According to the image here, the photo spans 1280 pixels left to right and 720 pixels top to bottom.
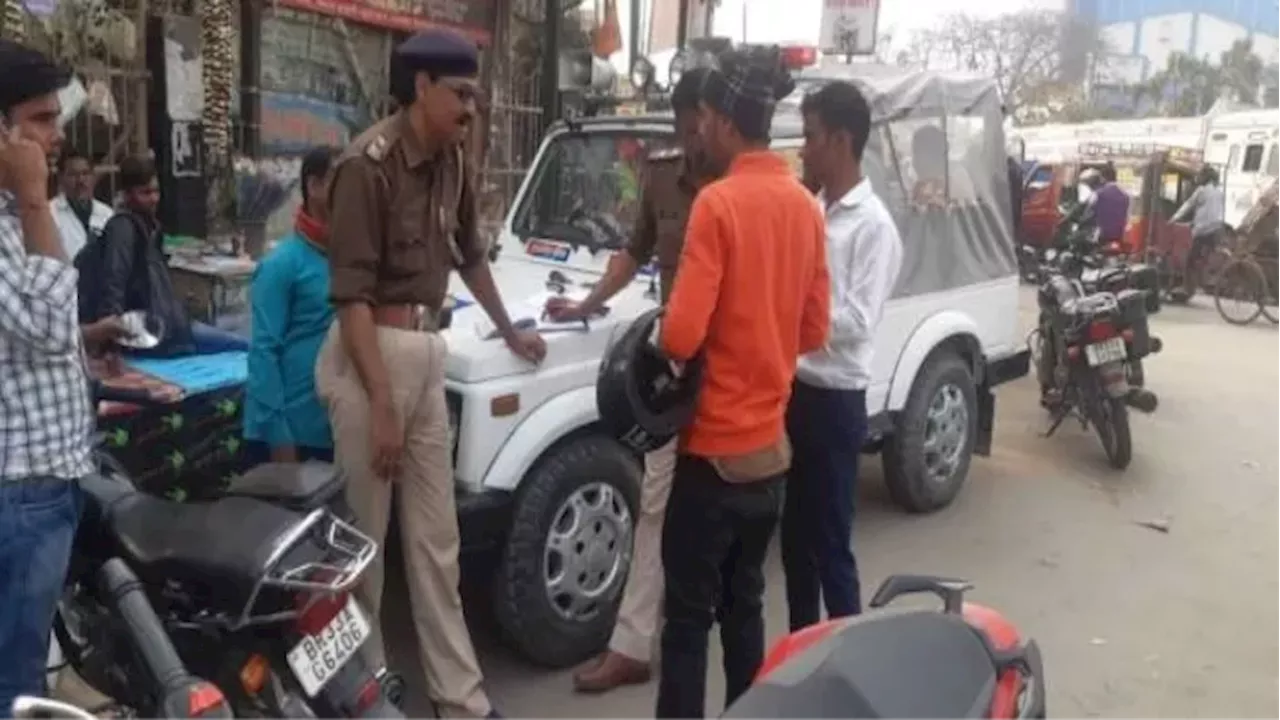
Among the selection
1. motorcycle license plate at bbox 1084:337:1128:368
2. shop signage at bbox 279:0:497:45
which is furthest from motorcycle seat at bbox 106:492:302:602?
motorcycle license plate at bbox 1084:337:1128:368

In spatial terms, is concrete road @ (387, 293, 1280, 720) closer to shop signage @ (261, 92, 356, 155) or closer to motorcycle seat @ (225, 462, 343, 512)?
motorcycle seat @ (225, 462, 343, 512)

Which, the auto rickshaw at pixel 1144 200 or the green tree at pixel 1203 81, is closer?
the auto rickshaw at pixel 1144 200

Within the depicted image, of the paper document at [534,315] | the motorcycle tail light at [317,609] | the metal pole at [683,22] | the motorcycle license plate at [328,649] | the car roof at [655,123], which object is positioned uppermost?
the metal pole at [683,22]

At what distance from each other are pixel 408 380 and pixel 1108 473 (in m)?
5.34

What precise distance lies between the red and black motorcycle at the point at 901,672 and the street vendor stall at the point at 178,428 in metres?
2.56

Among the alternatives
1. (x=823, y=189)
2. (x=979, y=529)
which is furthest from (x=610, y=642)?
(x=979, y=529)

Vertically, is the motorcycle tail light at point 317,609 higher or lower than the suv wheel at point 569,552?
higher

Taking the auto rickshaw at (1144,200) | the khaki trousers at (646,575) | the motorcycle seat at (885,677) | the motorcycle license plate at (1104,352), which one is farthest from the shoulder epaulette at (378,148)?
the auto rickshaw at (1144,200)

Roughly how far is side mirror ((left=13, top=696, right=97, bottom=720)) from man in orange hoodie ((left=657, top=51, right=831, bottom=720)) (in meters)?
1.65

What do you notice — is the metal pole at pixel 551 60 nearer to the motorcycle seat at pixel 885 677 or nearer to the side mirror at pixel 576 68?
the side mirror at pixel 576 68

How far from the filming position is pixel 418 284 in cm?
354

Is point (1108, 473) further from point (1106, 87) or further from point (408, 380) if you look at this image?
point (1106, 87)

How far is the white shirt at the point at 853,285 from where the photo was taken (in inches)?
152

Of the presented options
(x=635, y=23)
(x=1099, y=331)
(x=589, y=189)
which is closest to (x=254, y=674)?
(x=589, y=189)
